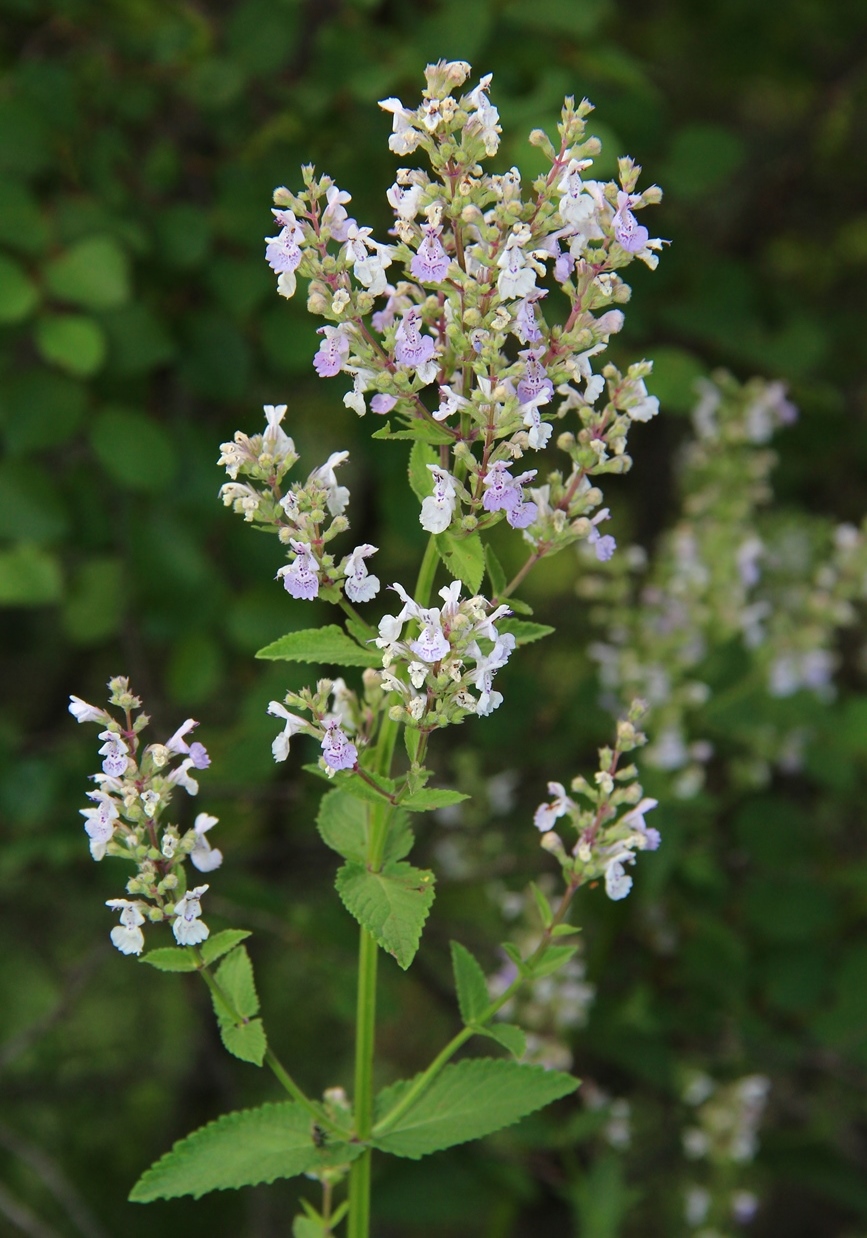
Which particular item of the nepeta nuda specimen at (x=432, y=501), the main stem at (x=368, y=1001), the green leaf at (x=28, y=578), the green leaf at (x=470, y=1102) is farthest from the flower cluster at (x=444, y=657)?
the green leaf at (x=28, y=578)

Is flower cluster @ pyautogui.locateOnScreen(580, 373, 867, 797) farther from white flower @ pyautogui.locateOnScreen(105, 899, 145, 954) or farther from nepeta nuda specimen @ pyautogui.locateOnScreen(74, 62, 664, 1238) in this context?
white flower @ pyautogui.locateOnScreen(105, 899, 145, 954)

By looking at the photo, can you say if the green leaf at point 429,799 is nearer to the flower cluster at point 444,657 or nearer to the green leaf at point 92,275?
the flower cluster at point 444,657

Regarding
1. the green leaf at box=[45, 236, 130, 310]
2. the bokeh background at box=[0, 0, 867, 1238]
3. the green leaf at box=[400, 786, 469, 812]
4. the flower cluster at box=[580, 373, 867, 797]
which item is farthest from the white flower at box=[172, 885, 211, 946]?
the flower cluster at box=[580, 373, 867, 797]

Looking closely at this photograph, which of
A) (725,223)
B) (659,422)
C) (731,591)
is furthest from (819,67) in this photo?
(731,591)

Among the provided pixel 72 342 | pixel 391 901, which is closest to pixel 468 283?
pixel 391 901

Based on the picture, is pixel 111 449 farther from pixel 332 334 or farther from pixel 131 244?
pixel 332 334
